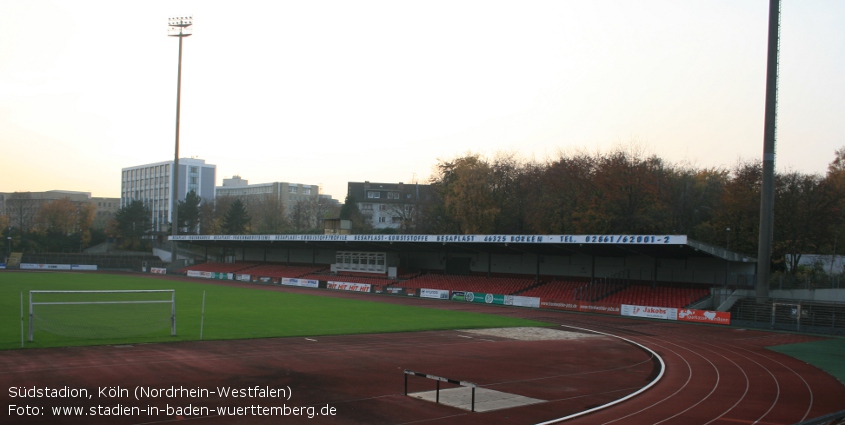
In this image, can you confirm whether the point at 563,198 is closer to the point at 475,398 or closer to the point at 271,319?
the point at 271,319

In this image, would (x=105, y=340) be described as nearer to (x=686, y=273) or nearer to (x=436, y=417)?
(x=436, y=417)

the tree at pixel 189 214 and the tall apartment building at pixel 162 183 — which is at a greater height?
the tall apartment building at pixel 162 183

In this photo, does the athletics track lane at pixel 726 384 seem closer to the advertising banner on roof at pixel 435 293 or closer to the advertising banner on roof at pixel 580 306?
the advertising banner on roof at pixel 580 306

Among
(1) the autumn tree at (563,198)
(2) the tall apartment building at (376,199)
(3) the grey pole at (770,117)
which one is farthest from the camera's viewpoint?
(2) the tall apartment building at (376,199)

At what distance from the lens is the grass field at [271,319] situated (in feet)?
80.0

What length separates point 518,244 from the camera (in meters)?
53.2

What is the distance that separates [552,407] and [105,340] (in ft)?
55.1

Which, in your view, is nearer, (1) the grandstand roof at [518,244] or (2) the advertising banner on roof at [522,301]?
(1) the grandstand roof at [518,244]

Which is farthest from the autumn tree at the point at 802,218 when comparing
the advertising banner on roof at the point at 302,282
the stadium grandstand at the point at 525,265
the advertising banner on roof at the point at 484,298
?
the advertising banner on roof at the point at 302,282

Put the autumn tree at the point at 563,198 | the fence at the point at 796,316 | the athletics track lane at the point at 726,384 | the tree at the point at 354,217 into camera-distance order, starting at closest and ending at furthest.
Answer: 1. the athletics track lane at the point at 726,384
2. the fence at the point at 796,316
3. the autumn tree at the point at 563,198
4. the tree at the point at 354,217

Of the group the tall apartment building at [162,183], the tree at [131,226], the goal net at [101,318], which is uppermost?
the tall apartment building at [162,183]

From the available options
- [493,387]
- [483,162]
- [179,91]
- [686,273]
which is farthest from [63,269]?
[493,387]

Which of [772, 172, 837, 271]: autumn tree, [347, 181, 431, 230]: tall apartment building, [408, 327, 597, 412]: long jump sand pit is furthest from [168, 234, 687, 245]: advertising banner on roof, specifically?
[347, 181, 431, 230]: tall apartment building

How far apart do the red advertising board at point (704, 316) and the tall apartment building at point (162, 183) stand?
4987 inches
